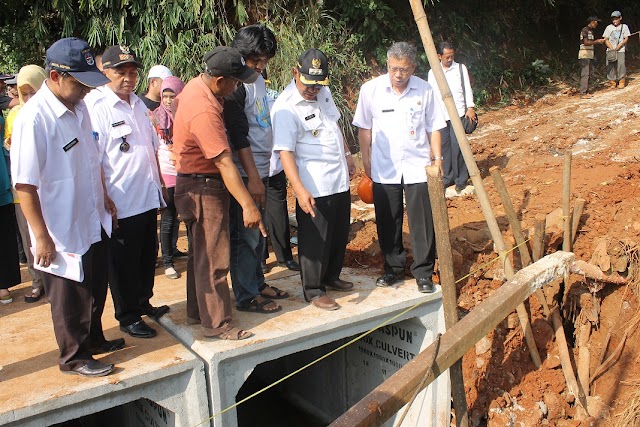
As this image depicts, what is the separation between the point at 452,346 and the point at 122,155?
7.23ft

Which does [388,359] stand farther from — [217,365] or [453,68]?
[453,68]

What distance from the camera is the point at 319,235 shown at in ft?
13.5

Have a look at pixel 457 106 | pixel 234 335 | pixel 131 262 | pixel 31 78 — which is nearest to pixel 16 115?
pixel 31 78

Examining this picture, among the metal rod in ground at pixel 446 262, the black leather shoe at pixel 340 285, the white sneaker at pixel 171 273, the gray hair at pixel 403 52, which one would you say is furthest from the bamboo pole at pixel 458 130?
the white sneaker at pixel 171 273

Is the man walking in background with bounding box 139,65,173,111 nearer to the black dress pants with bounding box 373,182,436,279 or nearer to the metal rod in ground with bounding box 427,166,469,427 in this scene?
the black dress pants with bounding box 373,182,436,279

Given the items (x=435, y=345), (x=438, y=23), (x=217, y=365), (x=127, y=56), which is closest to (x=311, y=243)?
(x=217, y=365)

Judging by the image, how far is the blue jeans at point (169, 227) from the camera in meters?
4.84

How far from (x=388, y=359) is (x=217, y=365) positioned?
81.9 inches

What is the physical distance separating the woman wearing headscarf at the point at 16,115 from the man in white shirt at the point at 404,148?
2.29 meters

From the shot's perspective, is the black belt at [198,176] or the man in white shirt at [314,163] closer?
the black belt at [198,176]

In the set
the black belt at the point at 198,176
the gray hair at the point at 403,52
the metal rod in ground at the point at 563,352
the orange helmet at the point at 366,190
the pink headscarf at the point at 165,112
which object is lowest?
the metal rod in ground at the point at 563,352

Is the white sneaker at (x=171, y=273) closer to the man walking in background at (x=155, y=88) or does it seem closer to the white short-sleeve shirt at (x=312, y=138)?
the man walking in background at (x=155, y=88)

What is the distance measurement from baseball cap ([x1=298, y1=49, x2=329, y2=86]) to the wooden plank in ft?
5.63

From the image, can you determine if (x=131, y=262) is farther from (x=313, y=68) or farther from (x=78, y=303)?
(x=313, y=68)
